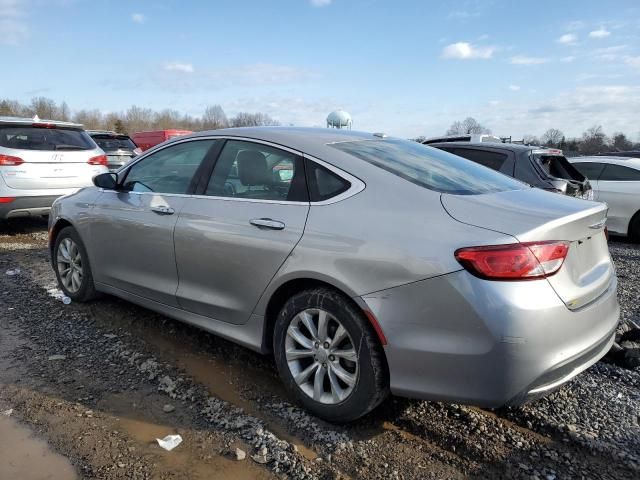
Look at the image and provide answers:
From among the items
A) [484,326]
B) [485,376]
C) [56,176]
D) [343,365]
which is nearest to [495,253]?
[484,326]

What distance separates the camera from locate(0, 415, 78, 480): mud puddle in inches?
95.4

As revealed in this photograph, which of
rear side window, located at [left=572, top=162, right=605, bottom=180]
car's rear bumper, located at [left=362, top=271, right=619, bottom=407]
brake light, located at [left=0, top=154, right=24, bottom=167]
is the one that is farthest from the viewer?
rear side window, located at [left=572, top=162, right=605, bottom=180]

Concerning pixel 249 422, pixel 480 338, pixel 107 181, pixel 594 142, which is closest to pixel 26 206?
pixel 107 181

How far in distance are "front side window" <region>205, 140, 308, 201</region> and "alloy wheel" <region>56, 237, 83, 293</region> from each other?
1.91 meters

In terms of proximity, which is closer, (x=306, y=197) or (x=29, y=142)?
(x=306, y=197)

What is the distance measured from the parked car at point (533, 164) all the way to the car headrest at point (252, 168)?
452 centimetres

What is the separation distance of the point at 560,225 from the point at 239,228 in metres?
1.76

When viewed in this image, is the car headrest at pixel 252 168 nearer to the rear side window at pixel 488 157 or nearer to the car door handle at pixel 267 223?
the car door handle at pixel 267 223

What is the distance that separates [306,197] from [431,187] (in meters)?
0.70

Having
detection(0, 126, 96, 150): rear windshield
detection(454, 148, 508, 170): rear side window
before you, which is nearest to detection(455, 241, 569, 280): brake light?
detection(454, 148, 508, 170): rear side window

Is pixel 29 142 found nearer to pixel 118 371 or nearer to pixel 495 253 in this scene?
pixel 118 371

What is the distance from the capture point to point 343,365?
2.77 m

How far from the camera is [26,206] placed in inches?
279

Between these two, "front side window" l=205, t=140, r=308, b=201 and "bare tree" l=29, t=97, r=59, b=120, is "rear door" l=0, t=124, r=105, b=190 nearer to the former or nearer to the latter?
"front side window" l=205, t=140, r=308, b=201
